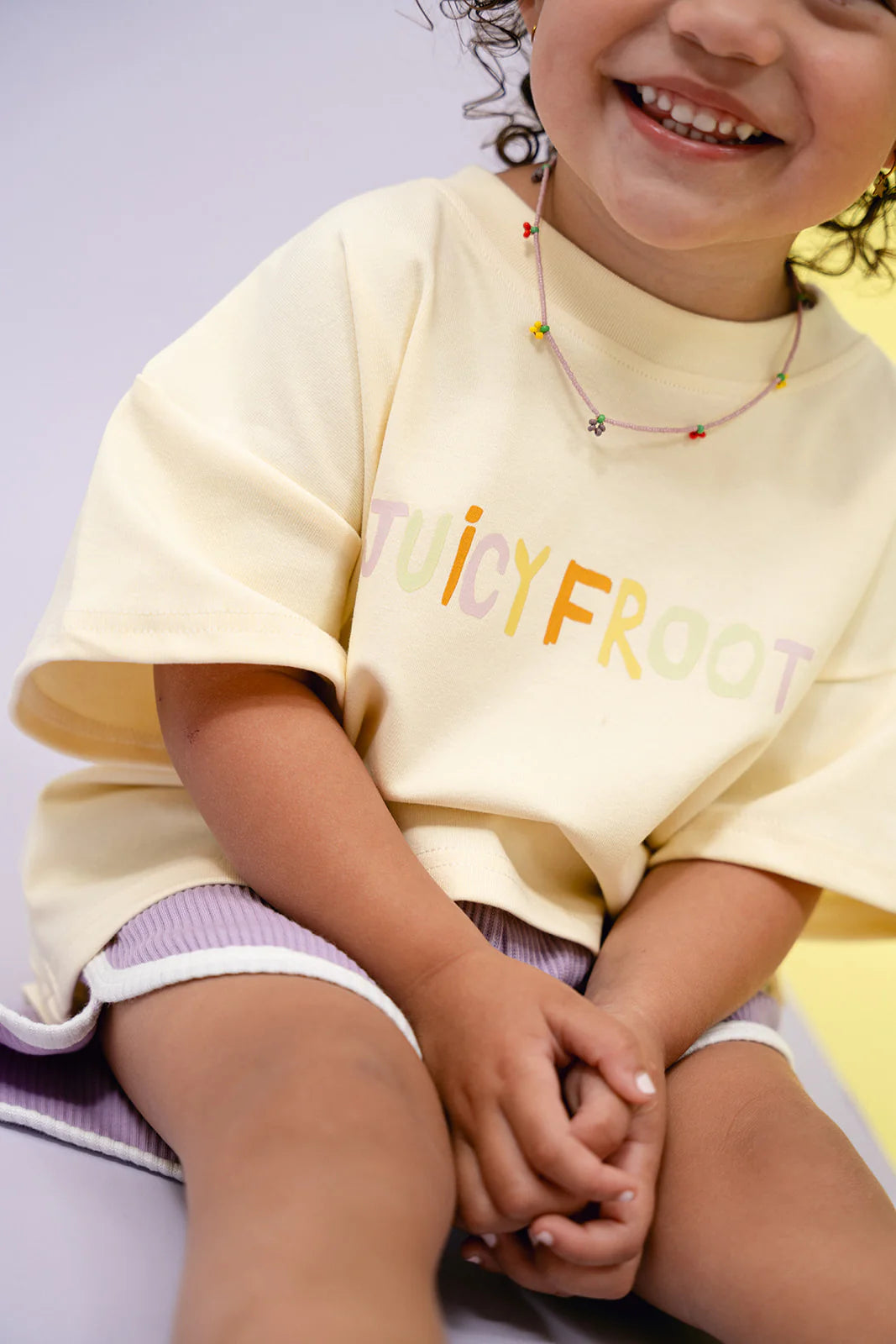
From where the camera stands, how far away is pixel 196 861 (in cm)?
67

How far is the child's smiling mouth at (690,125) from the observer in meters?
0.66

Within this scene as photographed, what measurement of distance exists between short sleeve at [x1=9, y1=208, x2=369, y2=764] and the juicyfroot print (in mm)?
28

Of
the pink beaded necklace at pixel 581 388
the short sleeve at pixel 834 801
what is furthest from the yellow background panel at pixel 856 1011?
the pink beaded necklace at pixel 581 388

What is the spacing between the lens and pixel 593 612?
29.0 inches

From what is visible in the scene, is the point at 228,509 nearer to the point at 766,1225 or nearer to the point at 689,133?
the point at 689,133

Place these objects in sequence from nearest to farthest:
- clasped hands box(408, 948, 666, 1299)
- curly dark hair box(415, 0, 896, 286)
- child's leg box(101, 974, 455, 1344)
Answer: child's leg box(101, 974, 455, 1344) → clasped hands box(408, 948, 666, 1299) → curly dark hair box(415, 0, 896, 286)

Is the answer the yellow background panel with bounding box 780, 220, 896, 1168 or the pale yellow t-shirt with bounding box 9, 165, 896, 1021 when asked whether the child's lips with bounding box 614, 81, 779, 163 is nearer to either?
the pale yellow t-shirt with bounding box 9, 165, 896, 1021

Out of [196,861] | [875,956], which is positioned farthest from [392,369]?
[875,956]

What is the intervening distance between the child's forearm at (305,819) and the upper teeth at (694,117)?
1.00 ft

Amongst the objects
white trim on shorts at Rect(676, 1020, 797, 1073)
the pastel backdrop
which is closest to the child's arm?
white trim on shorts at Rect(676, 1020, 797, 1073)

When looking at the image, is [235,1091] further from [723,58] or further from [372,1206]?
[723,58]

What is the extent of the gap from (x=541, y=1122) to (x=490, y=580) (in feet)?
0.87

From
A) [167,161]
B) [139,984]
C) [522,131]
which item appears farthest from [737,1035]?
[167,161]

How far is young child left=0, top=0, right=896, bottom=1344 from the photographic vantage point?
58cm
